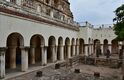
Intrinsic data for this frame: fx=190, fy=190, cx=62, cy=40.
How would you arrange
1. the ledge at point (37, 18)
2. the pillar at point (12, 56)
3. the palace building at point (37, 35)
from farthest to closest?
1. the pillar at point (12, 56)
2. the palace building at point (37, 35)
3. the ledge at point (37, 18)

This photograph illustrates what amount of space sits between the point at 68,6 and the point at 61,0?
4.29 meters

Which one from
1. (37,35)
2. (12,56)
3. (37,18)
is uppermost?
(37,18)

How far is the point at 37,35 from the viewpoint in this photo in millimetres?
20172

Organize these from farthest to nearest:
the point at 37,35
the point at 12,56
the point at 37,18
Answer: the point at 37,35, the point at 37,18, the point at 12,56

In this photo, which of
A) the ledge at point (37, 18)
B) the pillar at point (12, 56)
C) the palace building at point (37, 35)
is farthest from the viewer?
the pillar at point (12, 56)

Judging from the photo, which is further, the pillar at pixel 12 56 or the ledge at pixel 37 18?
the pillar at pixel 12 56

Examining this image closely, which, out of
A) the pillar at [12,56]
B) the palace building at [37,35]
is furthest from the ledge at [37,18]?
the pillar at [12,56]

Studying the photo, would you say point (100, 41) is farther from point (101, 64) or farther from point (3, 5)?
point (3, 5)

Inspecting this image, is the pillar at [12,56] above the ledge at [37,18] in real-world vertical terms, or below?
below

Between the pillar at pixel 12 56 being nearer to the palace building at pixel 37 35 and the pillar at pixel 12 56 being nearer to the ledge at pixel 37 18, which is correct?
the palace building at pixel 37 35

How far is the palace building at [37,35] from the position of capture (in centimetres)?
1444

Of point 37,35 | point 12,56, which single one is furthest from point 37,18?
point 12,56

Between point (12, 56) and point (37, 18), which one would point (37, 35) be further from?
point (12, 56)

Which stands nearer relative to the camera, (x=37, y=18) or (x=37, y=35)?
(x=37, y=18)
